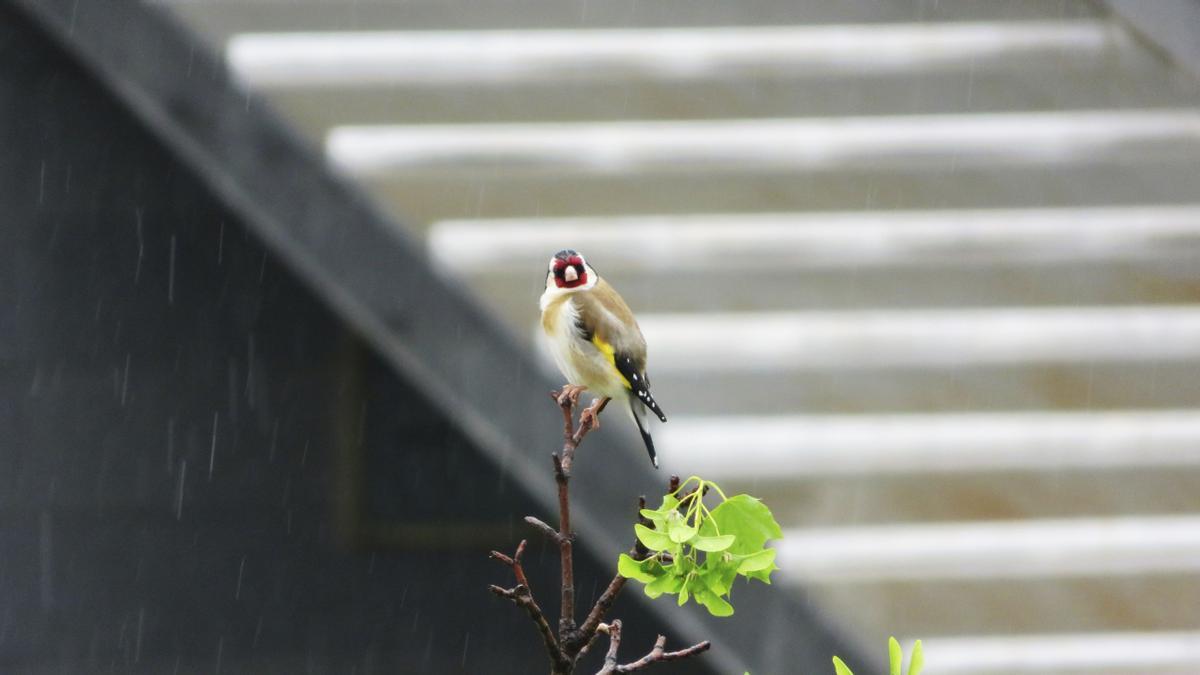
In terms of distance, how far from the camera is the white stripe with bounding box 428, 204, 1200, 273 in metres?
2.72

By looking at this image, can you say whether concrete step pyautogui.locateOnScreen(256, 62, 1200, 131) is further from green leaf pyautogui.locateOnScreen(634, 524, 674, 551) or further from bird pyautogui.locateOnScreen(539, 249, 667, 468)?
green leaf pyautogui.locateOnScreen(634, 524, 674, 551)

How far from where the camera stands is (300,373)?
3990 millimetres

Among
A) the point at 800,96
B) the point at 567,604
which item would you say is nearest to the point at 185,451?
the point at 800,96

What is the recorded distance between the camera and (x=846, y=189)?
2881 millimetres

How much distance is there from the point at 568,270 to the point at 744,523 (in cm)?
24

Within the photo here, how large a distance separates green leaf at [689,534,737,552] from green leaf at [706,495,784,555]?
0.09ft

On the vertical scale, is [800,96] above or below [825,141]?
above

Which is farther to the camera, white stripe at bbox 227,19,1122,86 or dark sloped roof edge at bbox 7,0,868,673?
white stripe at bbox 227,19,1122,86

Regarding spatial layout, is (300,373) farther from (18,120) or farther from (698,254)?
(698,254)

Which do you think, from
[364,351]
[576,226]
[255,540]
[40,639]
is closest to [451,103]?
[576,226]

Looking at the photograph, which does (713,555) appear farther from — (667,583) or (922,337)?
(922,337)

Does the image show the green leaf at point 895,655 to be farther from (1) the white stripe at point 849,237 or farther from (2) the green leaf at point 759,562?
(1) the white stripe at point 849,237

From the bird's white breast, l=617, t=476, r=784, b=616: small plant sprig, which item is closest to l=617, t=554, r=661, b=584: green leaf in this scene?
l=617, t=476, r=784, b=616: small plant sprig

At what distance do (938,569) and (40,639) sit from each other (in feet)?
10.3
